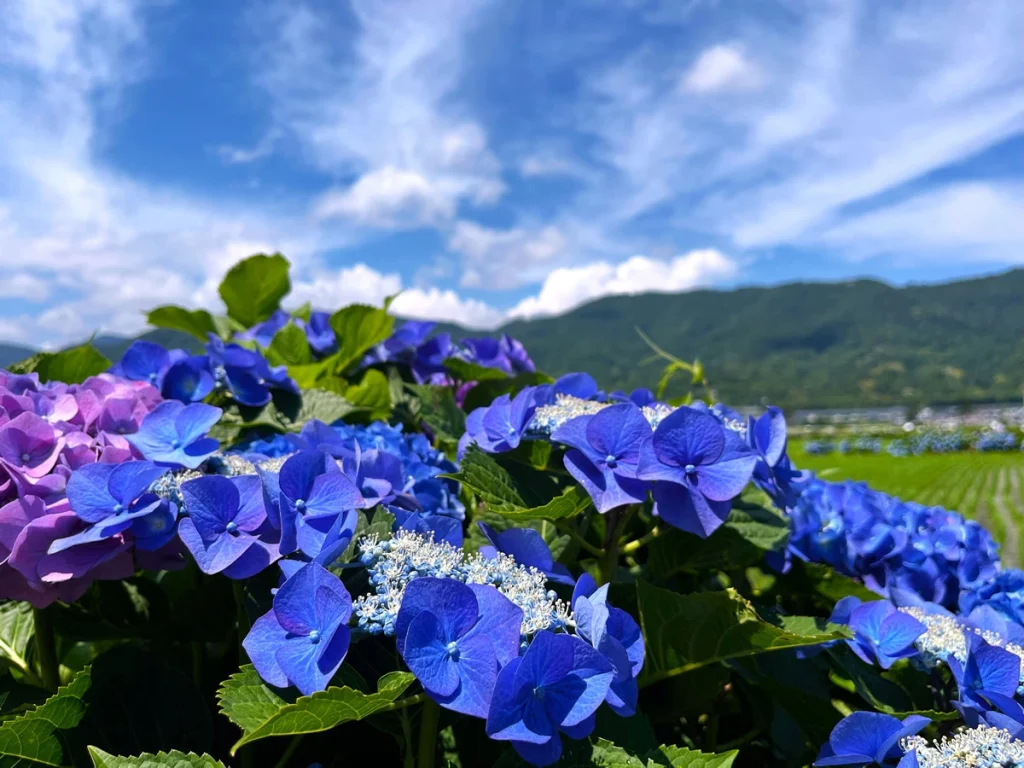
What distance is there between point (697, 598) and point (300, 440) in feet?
2.44

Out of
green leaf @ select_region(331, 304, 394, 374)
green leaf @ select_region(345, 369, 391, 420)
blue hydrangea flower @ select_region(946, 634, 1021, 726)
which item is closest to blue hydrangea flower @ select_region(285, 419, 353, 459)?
green leaf @ select_region(345, 369, 391, 420)

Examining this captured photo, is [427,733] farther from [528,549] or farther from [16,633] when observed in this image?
[16,633]

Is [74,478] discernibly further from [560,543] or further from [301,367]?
[301,367]

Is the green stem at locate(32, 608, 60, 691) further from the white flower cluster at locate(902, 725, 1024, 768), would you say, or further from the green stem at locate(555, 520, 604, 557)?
the white flower cluster at locate(902, 725, 1024, 768)

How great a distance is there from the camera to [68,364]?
5.40ft

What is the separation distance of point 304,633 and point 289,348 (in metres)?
1.43

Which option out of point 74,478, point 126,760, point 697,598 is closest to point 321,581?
point 126,760

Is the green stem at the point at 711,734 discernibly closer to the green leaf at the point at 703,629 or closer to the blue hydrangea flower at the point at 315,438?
the green leaf at the point at 703,629

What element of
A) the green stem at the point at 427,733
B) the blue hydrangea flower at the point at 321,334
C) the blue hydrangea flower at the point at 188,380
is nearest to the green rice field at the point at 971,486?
the blue hydrangea flower at the point at 321,334

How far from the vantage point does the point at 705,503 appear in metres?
1.05

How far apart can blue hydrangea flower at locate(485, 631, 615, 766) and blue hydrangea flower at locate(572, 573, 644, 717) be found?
40 millimetres

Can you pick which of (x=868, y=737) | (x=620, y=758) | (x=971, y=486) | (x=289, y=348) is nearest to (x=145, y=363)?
(x=289, y=348)

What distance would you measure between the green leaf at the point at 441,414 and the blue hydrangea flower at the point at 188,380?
50 centimetres

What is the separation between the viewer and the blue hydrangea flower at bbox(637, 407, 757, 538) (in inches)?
39.9
